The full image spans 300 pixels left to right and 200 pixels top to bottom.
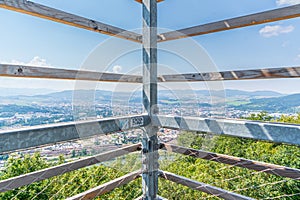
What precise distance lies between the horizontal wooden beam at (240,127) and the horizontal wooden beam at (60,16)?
665 millimetres

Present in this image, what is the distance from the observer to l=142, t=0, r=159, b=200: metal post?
1.29m

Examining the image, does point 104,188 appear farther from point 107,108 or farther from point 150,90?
point 150,90

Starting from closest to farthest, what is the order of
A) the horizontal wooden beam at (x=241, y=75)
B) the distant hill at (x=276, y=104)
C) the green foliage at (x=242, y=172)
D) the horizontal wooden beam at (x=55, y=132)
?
the horizontal wooden beam at (x=55, y=132), the horizontal wooden beam at (x=241, y=75), the distant hill at (x=276, y=104), the green foliage at (x=242, y=172)

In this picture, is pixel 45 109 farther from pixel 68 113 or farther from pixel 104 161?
pixel 104 161

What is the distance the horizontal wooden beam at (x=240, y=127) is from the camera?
0.81 m

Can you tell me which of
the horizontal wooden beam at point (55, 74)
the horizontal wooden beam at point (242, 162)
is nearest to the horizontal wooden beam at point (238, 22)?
the horizontal wooden beam at point (55, 74)

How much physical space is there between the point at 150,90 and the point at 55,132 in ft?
2.18

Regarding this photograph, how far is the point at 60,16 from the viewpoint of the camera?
1031 millimetres

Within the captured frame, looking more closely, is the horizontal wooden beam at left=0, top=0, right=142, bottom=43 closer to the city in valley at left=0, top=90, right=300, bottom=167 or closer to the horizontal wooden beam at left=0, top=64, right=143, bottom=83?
the horizontal wooden beam at left=0, top=64, right=143, bottom=83

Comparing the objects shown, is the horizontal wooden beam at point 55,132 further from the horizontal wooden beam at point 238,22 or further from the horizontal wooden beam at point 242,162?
the horizontal wooden beam at point 238,22

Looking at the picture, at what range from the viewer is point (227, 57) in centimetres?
184

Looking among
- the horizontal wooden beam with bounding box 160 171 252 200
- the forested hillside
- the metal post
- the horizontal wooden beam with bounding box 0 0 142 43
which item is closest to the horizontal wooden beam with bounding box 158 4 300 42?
the metal post

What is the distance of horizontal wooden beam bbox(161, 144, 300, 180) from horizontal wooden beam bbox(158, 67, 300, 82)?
506mm

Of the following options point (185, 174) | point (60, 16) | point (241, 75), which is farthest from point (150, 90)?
point (185, 174)
